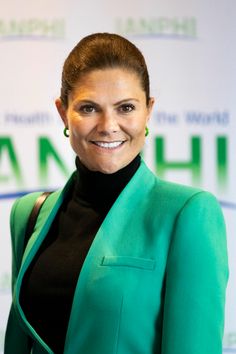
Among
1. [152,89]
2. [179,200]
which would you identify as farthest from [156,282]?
[152,89]

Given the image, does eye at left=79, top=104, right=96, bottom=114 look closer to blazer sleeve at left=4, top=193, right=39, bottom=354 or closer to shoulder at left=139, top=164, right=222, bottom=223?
shoulder at left=139, top=164, right=222, bottom=223

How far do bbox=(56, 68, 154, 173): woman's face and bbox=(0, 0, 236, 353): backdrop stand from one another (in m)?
1.44

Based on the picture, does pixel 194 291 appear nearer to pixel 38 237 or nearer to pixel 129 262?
pixel 129 262

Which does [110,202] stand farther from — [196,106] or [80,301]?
[196,106]

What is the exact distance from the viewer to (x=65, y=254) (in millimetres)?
1432

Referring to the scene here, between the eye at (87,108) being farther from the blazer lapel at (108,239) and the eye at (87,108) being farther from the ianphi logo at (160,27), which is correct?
the ianphi logo at (160,27)

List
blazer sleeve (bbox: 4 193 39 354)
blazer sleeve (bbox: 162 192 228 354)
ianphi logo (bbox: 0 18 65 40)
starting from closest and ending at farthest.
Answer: blazer sleeve (bbox: 162 192 228 354) < blazer sleeve (bbox: 4 193 39 354) < ianphi logo (bbox: 0 18 65 40)

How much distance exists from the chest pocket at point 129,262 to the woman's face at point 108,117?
22 centimetres

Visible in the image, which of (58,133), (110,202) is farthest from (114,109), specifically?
(58,133)

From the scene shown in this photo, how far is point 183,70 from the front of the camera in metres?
2.88

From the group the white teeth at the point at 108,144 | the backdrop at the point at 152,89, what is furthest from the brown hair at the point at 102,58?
the backdrop at the point at 152,89

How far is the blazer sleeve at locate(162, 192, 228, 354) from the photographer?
4.03ft

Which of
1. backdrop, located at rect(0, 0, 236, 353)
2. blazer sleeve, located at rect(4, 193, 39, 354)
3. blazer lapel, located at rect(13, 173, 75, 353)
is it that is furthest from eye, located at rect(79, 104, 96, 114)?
backdrop, located at rect(0, 0, 236, 353)

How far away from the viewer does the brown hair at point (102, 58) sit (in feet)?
4.51
